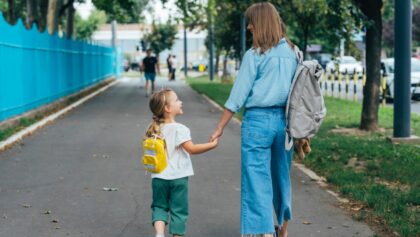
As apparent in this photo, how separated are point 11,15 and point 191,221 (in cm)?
2200

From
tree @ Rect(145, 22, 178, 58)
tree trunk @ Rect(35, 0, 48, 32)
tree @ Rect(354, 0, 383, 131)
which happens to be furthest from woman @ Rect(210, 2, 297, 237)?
tree @ Rect(145, 22, 178, 58)

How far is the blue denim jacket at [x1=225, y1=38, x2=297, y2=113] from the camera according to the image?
492 cm

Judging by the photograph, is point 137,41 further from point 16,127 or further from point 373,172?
point 373,172

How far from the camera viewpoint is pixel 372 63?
13039 millimetres

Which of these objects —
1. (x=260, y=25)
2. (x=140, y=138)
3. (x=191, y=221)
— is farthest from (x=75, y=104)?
(x=260, y=25)

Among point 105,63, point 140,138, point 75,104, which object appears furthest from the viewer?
point 105,63

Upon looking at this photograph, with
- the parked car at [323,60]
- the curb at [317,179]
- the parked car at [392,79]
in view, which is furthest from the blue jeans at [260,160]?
the parked car at [323,60]

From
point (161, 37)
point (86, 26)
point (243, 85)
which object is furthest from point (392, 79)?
point (86, 26)

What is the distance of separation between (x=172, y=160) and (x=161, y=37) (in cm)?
6341

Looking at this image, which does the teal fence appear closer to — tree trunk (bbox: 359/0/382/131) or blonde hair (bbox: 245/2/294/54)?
tree trunk (bbox: 359/0/382/131)

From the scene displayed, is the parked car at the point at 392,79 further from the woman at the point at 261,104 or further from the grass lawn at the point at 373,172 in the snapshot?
the woman at the point at 261,104

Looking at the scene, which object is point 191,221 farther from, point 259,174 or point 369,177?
point 369,177

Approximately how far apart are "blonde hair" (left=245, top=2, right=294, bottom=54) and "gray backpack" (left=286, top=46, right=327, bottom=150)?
0.28m

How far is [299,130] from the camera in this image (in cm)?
490
